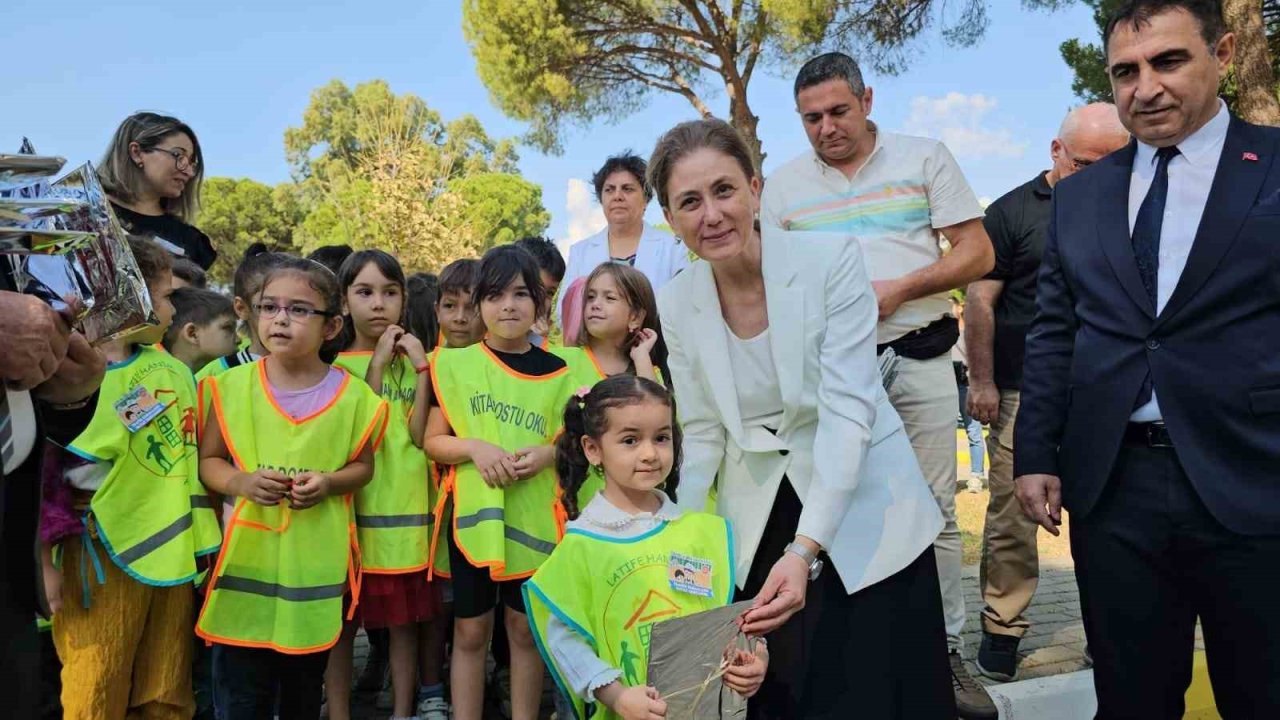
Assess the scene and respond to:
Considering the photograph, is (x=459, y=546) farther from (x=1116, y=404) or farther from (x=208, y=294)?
(x=1116, y=404)

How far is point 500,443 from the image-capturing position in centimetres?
357

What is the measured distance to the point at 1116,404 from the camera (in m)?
2.49

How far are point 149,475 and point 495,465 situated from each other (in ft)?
3.96

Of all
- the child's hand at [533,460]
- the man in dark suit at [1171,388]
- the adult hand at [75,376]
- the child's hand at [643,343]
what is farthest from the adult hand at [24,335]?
the child's hand at [643,343]

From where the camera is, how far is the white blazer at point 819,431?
230cm

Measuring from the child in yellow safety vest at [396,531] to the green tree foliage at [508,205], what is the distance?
1542 inches

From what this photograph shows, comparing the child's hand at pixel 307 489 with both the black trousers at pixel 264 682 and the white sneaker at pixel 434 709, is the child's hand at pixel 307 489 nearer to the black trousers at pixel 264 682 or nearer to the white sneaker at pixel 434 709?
the black trousers at pixel 264 682

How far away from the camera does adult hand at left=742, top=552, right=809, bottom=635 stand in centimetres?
210

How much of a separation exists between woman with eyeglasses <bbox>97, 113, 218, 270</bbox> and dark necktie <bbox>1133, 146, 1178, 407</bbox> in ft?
12.5

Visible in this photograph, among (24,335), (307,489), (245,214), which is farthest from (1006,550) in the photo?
(245,214)

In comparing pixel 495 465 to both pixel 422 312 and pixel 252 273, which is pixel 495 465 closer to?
pixel 252 273

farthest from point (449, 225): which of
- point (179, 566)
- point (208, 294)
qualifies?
point (179, 566)

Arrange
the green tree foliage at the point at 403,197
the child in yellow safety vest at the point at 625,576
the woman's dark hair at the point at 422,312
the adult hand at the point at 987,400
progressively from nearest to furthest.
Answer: the child in yellow safety vest at the point at 625,576, the adult hand at the point at 987,400, the woman's dark hair at the point at 422,312, the green tree foliage at the point at 403,197

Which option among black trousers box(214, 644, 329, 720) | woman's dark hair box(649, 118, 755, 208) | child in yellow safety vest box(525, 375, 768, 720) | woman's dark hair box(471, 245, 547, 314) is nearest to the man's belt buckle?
child in yellow safety vest box(525, 375, 768, 720)
